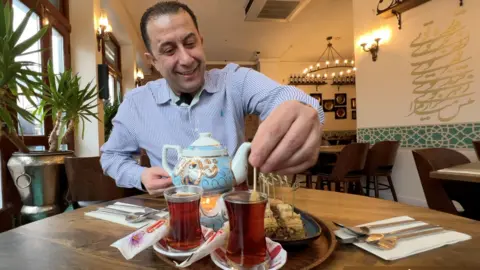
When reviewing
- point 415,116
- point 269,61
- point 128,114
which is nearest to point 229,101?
point 128,114

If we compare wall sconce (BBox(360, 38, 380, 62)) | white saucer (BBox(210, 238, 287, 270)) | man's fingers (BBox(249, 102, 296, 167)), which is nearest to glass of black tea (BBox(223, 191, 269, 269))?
white saucer (BBox(210, 238, 287, 270))

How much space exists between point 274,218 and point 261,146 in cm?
20

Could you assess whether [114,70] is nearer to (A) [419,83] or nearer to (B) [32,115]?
(B) [32,115]

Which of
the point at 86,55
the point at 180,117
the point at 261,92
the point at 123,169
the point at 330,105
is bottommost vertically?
the point at 123,169

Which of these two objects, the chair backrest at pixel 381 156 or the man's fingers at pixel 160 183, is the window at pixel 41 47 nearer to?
the man's fingers at pixel 160 183

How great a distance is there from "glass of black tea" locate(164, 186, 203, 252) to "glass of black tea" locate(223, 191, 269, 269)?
97 millimetres

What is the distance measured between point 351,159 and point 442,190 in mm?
1864

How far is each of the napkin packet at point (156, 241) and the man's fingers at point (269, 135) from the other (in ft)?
0.57

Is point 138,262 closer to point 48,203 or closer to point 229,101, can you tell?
point 229,101

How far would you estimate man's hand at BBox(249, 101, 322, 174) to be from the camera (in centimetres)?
74

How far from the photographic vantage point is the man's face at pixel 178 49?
1225 millimetres

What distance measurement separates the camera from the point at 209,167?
785 mm

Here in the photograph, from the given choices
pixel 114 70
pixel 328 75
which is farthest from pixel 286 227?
pixel 328 75

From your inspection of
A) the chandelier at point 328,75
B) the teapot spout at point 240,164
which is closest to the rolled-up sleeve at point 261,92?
the teapot spout at point 240,164
